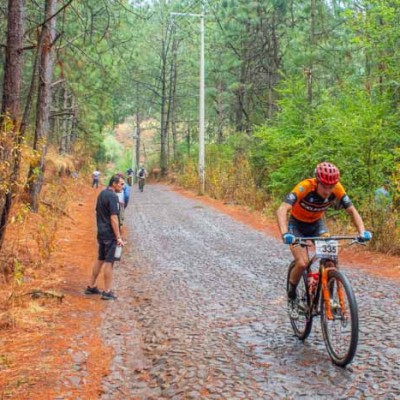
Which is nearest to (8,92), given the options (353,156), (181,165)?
(353,156)

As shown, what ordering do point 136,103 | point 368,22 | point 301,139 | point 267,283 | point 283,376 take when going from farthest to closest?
1. point 136,103
2. point 301,139
3. point 368,22
4. point 267,283
5. point 283,376

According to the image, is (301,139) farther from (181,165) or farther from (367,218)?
(181,165)

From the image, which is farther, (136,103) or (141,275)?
(136,103)

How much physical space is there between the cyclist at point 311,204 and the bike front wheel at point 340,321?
558 mm

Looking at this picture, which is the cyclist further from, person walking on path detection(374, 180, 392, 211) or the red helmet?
person walking on path detection(374, 180, 392, 211)

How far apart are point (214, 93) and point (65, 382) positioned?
34473 millimetres

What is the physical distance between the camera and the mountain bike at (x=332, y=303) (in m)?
4.71

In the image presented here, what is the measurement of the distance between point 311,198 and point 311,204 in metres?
0.09

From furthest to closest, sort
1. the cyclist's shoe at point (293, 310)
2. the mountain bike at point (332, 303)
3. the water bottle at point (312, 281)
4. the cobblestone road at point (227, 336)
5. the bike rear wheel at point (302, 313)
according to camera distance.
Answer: the cyclist's shoe at point (293, 310), the bike rear wheel at point (302, 313), the water bottle at point (312, 281), the mountain bike at point (332, 303), the cobblestone road at point (227, 336)

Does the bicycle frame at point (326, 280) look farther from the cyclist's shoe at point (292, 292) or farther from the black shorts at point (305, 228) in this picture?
the black shorts at point (305, 228)

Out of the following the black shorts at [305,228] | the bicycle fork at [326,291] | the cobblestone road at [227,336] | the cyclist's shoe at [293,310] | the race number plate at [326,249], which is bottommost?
the cobblestone road at [227,336]

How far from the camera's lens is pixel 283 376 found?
479 centimetres

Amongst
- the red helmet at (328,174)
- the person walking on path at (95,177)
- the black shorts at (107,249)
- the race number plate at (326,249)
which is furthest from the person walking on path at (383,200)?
the person walking on path at (95,177)

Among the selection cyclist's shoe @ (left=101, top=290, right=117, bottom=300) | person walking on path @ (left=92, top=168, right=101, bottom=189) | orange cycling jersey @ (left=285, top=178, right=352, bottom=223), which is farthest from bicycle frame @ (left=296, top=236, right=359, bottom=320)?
person walking on path @ (left=92, top=168, right=101, bottom=189)
